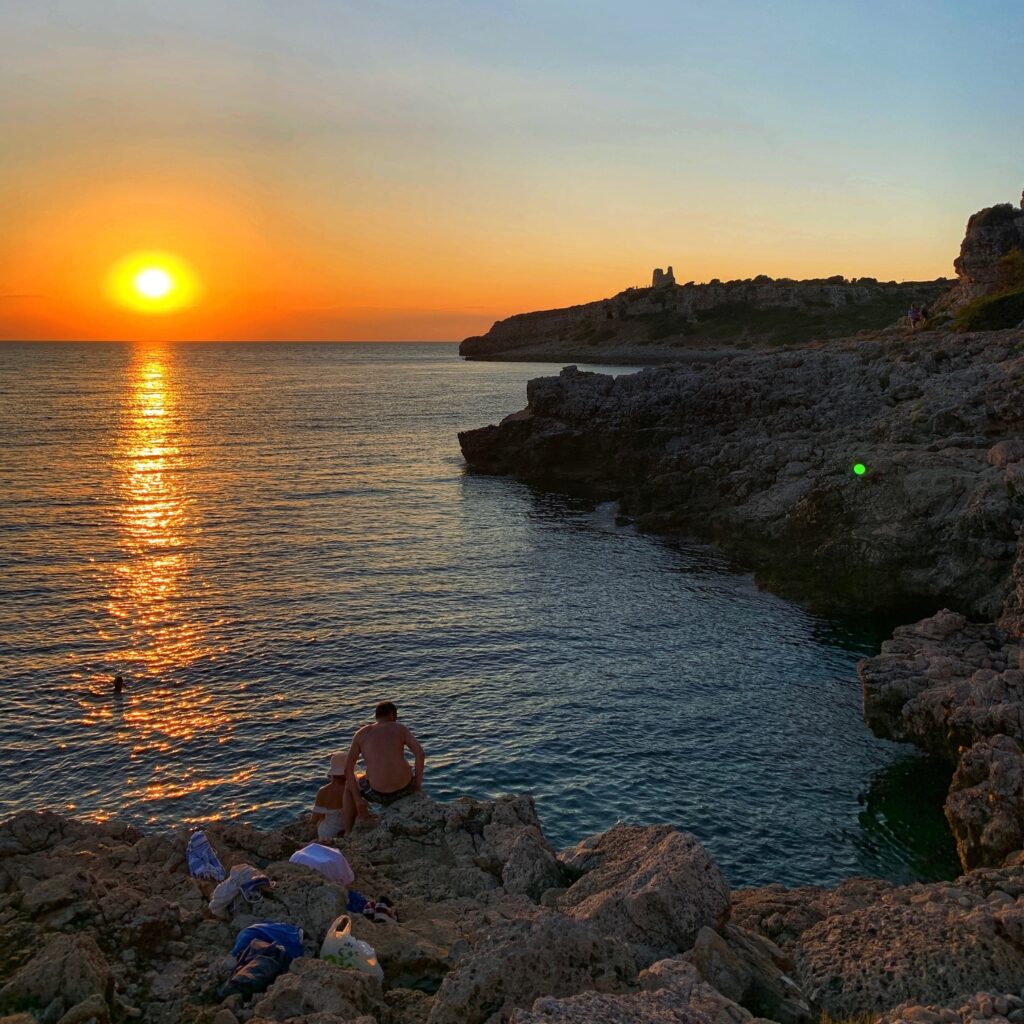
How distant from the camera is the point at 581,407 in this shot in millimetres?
67125

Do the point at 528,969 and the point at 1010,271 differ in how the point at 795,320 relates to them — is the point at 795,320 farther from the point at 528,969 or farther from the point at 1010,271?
the point at 528,969

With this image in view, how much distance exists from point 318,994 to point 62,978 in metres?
2.59

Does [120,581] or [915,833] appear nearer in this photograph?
[915,833]

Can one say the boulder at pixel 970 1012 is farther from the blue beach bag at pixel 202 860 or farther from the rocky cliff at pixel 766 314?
the rocky cliff at pixel 766 314

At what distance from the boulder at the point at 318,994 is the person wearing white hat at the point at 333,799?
7.11 meters

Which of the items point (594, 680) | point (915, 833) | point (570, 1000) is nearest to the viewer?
point (570, 1000)

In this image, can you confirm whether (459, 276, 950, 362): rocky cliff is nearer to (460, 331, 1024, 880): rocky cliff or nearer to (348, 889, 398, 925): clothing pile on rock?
(460, 331, 1024, 880): rocky cliff

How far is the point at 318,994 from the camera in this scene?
30.5ft

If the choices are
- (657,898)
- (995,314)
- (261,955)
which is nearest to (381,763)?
(261,955)

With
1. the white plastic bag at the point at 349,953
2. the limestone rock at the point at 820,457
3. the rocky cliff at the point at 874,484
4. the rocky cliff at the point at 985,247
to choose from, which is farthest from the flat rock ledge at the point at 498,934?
the rocky cliff at the point at 985,247

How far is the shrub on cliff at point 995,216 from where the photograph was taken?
83312mm

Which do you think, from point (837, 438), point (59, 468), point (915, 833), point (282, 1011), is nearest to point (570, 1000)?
point (282, 1011)

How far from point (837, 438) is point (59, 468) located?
5564 centimetres

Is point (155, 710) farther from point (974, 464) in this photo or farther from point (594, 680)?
point (974, 464)
